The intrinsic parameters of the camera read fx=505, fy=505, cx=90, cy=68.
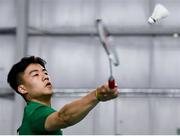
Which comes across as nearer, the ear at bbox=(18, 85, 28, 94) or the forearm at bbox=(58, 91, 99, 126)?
the forearm at bbox=(58, 91, 99, 126)

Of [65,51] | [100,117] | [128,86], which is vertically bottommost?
[100,117]

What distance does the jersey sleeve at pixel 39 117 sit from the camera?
139 cm

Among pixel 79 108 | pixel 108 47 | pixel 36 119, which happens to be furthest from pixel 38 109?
pixel 108 47

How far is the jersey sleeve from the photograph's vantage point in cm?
139

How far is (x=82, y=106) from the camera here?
4.36ft

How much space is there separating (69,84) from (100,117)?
37 cm

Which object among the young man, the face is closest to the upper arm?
the young man

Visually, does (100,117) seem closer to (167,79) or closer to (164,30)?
(167,79)

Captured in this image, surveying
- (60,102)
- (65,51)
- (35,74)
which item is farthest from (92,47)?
(35,74)

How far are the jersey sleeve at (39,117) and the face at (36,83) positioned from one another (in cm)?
10

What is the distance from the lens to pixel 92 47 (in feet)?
13.5

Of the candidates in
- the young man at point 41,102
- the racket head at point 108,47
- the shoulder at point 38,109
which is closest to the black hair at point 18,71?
the young man at point 41,102

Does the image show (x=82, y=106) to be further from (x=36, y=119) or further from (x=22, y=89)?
(x=22, y=89)

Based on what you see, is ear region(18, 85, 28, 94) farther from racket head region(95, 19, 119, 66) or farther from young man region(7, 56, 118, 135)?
racket head region(95, 19, 119, 66)
